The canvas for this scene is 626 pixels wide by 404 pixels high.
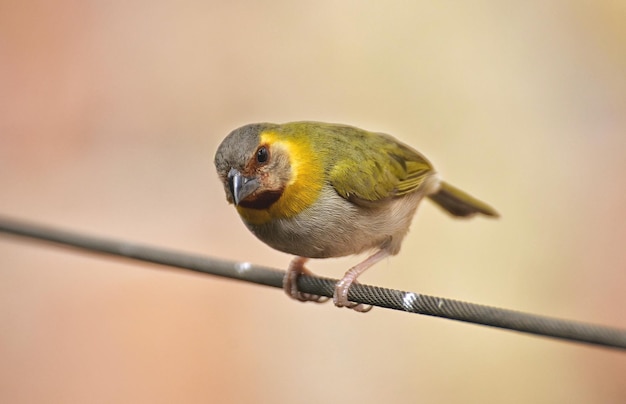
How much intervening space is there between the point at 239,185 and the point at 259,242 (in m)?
2.60

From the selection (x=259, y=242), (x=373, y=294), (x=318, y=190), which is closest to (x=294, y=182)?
(x=318, y=190)

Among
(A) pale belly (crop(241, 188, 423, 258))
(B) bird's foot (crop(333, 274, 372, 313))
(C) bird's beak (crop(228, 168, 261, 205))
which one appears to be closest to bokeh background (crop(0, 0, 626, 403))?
(A) pale belly (crop(241, 188, 423, 258))

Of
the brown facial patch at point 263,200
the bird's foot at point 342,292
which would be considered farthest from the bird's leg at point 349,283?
the brown facial patch at point 263,200

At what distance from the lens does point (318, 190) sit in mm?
2492

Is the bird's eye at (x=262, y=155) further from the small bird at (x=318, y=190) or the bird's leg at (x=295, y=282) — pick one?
the bird's leg at (x=295, y=282)

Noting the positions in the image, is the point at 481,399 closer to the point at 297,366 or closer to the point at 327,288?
the point at 297,366

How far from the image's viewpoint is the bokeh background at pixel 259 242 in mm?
4609

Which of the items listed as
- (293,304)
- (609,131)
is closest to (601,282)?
Result: (609,131)

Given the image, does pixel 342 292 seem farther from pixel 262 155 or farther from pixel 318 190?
pixel 262 155

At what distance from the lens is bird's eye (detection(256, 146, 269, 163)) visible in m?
2.35

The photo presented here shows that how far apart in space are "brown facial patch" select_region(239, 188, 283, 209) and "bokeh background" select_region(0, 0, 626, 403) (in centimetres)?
226

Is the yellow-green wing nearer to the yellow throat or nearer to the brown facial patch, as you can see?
the yellow throat

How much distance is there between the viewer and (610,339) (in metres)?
1.41

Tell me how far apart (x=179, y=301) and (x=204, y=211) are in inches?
26.9
